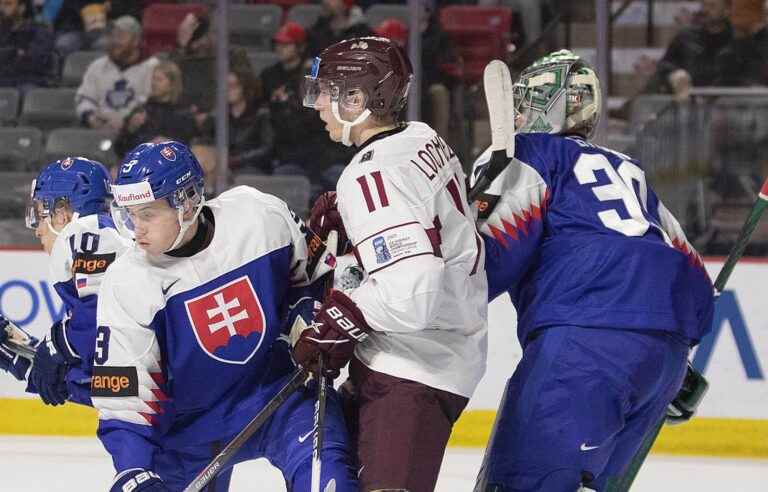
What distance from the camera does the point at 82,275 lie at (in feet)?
10.4

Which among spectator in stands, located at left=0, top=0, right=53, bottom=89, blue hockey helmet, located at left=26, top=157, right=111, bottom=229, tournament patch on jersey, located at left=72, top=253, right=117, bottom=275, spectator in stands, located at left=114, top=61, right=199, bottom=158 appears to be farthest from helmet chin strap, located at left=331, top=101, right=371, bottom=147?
spectator in stands, located at left=0, top=0, right=53, bottom=89

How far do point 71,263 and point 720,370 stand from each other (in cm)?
245

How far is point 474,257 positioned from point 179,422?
70 cm

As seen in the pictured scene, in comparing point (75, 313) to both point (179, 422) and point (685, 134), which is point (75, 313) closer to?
point (179, 422)

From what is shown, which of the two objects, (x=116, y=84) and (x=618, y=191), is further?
(x=116, y=84)

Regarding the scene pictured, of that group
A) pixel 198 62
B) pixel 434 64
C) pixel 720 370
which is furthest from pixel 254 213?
pixel 198 62

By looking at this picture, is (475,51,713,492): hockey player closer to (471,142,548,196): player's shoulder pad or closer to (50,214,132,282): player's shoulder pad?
(471,142,548,196): player's shoulder pad

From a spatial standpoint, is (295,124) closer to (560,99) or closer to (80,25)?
(80,25)

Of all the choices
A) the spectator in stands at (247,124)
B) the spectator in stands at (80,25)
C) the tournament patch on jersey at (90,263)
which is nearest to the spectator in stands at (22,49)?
the spectator in stands at (80,25)

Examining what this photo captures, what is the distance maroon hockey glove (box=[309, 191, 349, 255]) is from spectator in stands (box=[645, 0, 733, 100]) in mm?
2934

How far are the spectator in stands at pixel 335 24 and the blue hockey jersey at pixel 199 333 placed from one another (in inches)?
118

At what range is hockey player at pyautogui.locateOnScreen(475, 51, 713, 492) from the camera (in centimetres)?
246

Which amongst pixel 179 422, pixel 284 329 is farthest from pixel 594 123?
pixel 179 422

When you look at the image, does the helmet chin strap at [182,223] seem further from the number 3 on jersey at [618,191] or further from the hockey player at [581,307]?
the number 3 on jersey at [618,191]
